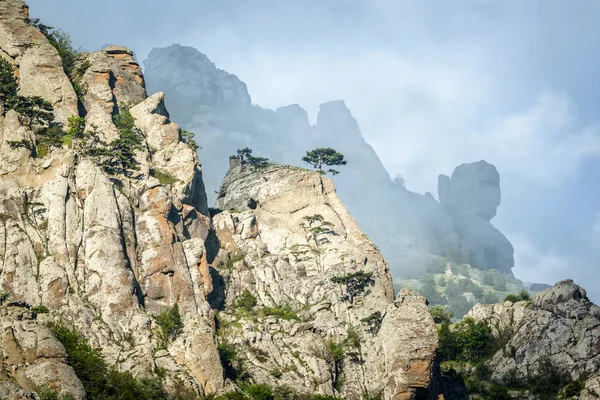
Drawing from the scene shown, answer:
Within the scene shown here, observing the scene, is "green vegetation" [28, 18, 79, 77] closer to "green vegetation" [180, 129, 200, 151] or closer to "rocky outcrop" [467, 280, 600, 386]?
"green vegetation" [180, 129, 200, 151]

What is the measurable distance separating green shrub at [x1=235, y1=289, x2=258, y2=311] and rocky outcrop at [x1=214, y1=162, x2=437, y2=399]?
388mm

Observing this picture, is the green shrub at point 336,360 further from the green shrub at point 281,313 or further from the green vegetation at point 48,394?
the green vegetation at point 48,394

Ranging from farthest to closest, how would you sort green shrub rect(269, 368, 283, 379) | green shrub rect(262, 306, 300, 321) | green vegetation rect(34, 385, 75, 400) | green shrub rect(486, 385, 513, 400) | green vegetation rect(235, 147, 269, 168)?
1. green vegetation rect(235, 147, 269, 168)
2. green shrub rect(262, 306, 300, 321)
3. green shrub rect(486, 385, 513, 400)
4. green shrub rect(269, 368, 283, 379)
5. green vegetation rect(34, 385, 75, 400)

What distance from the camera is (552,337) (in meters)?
116

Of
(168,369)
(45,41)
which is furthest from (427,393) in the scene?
(45,41)

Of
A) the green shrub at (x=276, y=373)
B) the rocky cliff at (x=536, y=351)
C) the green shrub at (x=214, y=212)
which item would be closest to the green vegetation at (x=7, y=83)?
the green shrub at (x=214, y=212)

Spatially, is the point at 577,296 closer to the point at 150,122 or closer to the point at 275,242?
the point at 275,242

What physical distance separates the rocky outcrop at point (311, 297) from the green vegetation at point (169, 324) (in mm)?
9521

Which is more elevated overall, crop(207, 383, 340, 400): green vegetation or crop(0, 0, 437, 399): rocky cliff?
crop(0, 0, 437, 399): rocky cliff

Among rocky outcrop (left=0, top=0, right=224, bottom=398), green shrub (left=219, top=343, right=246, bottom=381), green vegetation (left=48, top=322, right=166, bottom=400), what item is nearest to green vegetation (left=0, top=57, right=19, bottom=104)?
rocky outcrop (left=0, top=0, right=224, bottom=398)

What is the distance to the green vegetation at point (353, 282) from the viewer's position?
421 feet

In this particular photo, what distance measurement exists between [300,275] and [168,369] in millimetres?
42888

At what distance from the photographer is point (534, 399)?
4264 inches

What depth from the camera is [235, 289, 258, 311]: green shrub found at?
4855 inches
